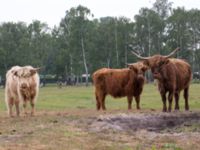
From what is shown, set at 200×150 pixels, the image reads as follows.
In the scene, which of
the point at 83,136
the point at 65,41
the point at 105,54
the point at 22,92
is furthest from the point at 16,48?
the point at 83,136

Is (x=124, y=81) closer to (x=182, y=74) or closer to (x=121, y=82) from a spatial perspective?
(x=121, y=82)

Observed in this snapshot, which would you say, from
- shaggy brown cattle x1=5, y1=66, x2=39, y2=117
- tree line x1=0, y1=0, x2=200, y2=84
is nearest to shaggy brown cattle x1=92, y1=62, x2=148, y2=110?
shaggy brown cattle x1=5, y1=66, x2=39, y2=117

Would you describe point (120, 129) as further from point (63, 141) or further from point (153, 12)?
point (153, 12)

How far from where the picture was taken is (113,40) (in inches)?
3233

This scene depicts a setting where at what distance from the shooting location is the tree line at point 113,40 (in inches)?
3081

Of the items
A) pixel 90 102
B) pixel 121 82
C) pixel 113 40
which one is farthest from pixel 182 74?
pixel 113 40

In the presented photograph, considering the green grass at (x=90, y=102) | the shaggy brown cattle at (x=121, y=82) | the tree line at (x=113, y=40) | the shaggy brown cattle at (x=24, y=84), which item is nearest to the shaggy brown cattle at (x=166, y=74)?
the shaggy brown cattle at (x=121, y=82)

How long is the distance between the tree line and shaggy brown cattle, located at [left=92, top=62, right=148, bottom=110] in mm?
55362

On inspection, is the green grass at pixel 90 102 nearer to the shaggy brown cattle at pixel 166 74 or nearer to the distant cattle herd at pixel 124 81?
the distant cattle herd at pixel 124 81

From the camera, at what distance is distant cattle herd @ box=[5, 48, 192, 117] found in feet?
53.7

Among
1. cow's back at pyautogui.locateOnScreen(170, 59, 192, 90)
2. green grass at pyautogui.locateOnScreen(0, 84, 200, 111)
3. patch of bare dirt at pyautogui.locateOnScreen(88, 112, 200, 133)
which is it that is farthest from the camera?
green grass at pyautogui.locateOnScreen(0, 84, 200, 111)

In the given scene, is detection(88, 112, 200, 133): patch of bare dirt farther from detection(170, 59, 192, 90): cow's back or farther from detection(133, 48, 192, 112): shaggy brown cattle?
detection(170, 59, 192, 90): cow's back

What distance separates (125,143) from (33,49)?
262ft

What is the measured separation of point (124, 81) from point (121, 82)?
13 centimetres
